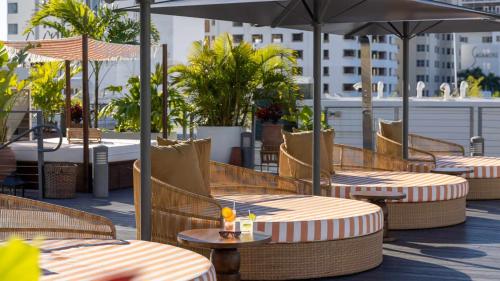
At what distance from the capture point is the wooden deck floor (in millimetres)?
6625

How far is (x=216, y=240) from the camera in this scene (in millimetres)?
5176

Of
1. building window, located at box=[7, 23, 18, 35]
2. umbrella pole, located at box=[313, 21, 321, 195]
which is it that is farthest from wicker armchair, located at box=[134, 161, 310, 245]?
building window, located at box=[7, 23, 18, 35]

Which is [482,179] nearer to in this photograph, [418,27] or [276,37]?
[418,27]

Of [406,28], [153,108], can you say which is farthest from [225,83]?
[406,28]

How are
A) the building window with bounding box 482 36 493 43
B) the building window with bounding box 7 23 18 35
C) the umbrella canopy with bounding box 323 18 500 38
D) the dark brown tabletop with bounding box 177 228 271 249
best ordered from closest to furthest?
the dark brown tabletop with bounding box 177 228 271 249 → the umbrella canopy with bounding box 323 18 500 38 → the building window with bounding box 7 23 18 35 → the building window with bounding box 482 36 493 43

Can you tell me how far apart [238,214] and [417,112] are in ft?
48.0

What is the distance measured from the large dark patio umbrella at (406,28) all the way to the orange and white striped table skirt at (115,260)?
7032 millimetres

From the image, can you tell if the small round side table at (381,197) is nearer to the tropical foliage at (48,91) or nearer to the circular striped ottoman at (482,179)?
the circular striped ottoman at (482,179)

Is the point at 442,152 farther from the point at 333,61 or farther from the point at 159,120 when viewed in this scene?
the point at 333,61

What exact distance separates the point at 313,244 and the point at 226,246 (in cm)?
134

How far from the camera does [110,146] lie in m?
13.5

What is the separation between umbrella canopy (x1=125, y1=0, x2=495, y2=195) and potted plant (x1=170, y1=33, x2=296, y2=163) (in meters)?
7.09

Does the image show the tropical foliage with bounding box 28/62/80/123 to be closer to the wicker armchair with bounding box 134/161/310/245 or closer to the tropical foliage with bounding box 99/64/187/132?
the tropical foliage with bounding box 99/64/187/132

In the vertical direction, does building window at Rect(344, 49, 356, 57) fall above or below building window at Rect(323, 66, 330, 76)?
above
